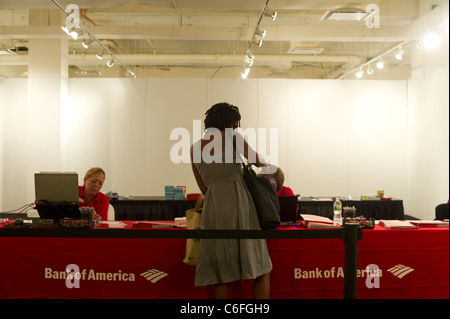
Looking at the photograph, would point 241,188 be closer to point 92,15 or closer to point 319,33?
point 319,33

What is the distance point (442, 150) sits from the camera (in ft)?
25.0

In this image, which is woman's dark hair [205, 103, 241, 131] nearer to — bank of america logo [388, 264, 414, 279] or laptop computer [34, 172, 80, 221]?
laptop computer [34, 172, 80, 221]

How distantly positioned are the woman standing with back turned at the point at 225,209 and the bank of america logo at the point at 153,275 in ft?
1.43

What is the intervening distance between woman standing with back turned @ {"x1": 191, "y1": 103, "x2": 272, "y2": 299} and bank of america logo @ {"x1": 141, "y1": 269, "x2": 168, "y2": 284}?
0.44m

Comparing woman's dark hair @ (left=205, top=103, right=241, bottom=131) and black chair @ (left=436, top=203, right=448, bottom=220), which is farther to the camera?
black chair @ (left=436, top=203, right=448, bottom=220)

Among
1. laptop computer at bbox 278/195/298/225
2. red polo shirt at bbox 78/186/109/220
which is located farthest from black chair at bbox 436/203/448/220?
red polo shirt at bbox 78/186/109/220

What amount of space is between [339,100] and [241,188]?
6.84m

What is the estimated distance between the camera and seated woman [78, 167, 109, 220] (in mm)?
3559

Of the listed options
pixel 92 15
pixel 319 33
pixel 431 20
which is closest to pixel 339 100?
pixel 319 33

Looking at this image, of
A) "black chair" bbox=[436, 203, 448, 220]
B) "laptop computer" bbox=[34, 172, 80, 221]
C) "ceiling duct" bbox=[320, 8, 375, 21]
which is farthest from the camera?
"ceiling duct" bbox=[320, 8, 375, 21]

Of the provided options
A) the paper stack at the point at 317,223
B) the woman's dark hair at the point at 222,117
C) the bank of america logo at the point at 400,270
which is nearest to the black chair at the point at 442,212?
the bank of america logo at the point at 400,270

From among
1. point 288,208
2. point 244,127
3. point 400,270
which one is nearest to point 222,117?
point 288,208

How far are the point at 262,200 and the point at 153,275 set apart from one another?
97 centimetres

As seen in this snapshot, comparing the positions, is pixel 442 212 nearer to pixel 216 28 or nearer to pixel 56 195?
pixel 56 195
